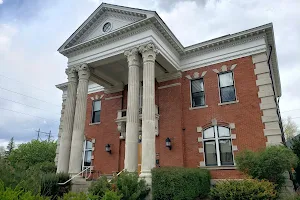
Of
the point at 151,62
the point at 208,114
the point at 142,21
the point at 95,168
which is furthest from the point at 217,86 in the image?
the point at 95,168

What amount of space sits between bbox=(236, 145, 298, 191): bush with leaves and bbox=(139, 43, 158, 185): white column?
4672mm

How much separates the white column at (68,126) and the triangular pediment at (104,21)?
2.55 m

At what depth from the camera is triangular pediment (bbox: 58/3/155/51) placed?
15430mm

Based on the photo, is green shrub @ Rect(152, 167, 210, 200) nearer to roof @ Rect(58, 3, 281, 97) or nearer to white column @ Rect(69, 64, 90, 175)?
white column @ Rect(69, 64, 90, 175)

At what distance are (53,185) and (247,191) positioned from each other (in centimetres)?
911

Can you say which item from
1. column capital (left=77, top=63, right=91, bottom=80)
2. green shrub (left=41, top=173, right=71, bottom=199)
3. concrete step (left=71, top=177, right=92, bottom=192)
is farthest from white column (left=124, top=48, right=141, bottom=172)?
column capital (left=77, top=63, right=91, bottom=80)

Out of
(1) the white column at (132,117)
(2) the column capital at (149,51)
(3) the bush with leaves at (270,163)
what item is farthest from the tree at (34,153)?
(3) the bush with leaves at (270,163)

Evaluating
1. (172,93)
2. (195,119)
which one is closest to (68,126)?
(172,93)

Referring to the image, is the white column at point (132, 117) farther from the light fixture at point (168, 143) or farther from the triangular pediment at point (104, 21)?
the light fixture at point (168, 143)

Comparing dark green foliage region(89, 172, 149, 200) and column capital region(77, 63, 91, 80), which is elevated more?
column capital region(77, 63, 91, 80)

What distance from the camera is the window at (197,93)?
1692 cm

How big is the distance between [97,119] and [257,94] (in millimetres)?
13441

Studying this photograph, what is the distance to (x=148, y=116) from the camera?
1308 cm

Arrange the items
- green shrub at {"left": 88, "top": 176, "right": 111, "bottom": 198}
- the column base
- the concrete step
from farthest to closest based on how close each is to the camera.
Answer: the concrete step < the column base < green shrub at {"left": 88, "top": 176, "right": 111, "bottom": 198}
